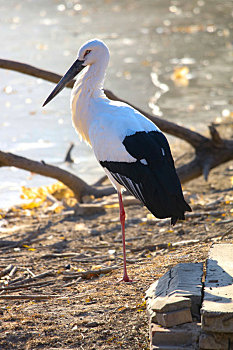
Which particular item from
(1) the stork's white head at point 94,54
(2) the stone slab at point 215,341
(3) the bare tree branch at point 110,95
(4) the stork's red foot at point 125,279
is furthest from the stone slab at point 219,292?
(3) the bare tree branch at point 110,95

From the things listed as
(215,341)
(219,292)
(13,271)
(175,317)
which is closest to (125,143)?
(13,271)

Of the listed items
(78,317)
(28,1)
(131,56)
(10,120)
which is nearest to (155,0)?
(28,1)

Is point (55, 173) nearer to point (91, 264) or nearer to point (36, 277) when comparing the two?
point (91, 264)

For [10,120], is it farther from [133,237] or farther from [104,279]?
[104,279]

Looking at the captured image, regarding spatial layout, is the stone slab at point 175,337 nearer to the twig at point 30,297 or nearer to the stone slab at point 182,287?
the stone slab at point 182,287

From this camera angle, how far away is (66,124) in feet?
33.1

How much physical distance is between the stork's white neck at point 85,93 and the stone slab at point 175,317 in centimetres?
230

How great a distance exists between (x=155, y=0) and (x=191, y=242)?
1807 centimetres

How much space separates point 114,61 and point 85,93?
28.5ft

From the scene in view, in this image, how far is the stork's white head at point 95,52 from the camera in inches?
212

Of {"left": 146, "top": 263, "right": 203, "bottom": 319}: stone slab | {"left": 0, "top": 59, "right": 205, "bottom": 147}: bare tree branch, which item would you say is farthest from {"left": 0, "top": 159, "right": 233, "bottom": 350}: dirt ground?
{"left": 0, "top": 59, "right": 205, "bottom": 147}: bare tree branch

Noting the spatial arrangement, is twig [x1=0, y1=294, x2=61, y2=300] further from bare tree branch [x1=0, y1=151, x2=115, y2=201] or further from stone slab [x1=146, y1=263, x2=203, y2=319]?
bare tree branch [x1=0, y1=151, x2=115, y2=201]

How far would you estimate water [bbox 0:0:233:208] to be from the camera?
9336 millimetres

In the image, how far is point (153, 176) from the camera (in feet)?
14.6
